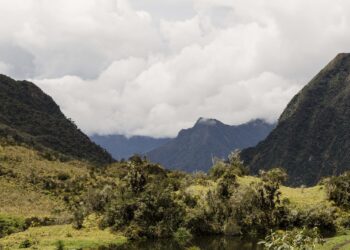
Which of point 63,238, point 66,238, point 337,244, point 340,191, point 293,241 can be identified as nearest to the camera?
point 293,241

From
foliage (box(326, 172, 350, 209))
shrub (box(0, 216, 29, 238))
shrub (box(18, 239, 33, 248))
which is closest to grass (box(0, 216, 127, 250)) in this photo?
shrub (box(18, 239, 33, 248))

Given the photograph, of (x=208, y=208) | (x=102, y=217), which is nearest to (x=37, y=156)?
(x=102, y=217)

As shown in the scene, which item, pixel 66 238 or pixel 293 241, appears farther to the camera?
pixel 66 238

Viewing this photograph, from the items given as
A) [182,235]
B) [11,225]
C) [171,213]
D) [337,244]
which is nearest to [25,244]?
[11,225]

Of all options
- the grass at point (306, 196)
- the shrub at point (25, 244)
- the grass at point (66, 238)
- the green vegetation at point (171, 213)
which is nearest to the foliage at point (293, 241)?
the green vegetation at point (171, 213)

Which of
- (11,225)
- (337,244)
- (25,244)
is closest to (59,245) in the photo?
(25,244)

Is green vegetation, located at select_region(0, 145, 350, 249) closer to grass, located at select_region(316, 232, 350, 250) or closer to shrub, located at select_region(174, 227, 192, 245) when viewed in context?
shrub, located at select_region(174, 227, 192, 245)

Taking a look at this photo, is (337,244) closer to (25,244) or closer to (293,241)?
(25,244)

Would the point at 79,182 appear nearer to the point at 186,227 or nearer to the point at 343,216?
the point at 186,227

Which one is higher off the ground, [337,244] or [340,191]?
[340,191]

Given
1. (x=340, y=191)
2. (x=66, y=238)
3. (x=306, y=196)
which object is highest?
(x=340, y=191)

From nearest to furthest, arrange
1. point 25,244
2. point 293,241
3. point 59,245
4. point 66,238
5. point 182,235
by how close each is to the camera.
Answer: point 293,241 → point 59,245 → point 25,244 → point 66,238 → point 182,235

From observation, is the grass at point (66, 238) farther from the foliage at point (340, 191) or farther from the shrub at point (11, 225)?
the foliage at point (340, 191)

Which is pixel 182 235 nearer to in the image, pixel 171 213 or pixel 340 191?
pixel 171 213
